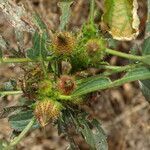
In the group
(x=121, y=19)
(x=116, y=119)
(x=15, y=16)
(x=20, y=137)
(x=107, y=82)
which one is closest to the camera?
(x=107, y=82)

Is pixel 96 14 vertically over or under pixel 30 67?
over

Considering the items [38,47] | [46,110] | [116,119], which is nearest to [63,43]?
[38,47]

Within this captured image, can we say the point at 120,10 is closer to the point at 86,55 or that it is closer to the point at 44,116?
the point at 86,55

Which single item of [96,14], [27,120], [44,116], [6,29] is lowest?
[6,29]

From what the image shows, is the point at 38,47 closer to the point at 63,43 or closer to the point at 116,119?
the point at 63,43

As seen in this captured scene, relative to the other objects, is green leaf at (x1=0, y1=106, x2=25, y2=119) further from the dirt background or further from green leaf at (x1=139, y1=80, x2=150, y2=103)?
the dirt background

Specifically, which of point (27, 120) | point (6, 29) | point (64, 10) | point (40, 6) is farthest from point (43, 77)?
point (40, 6)
